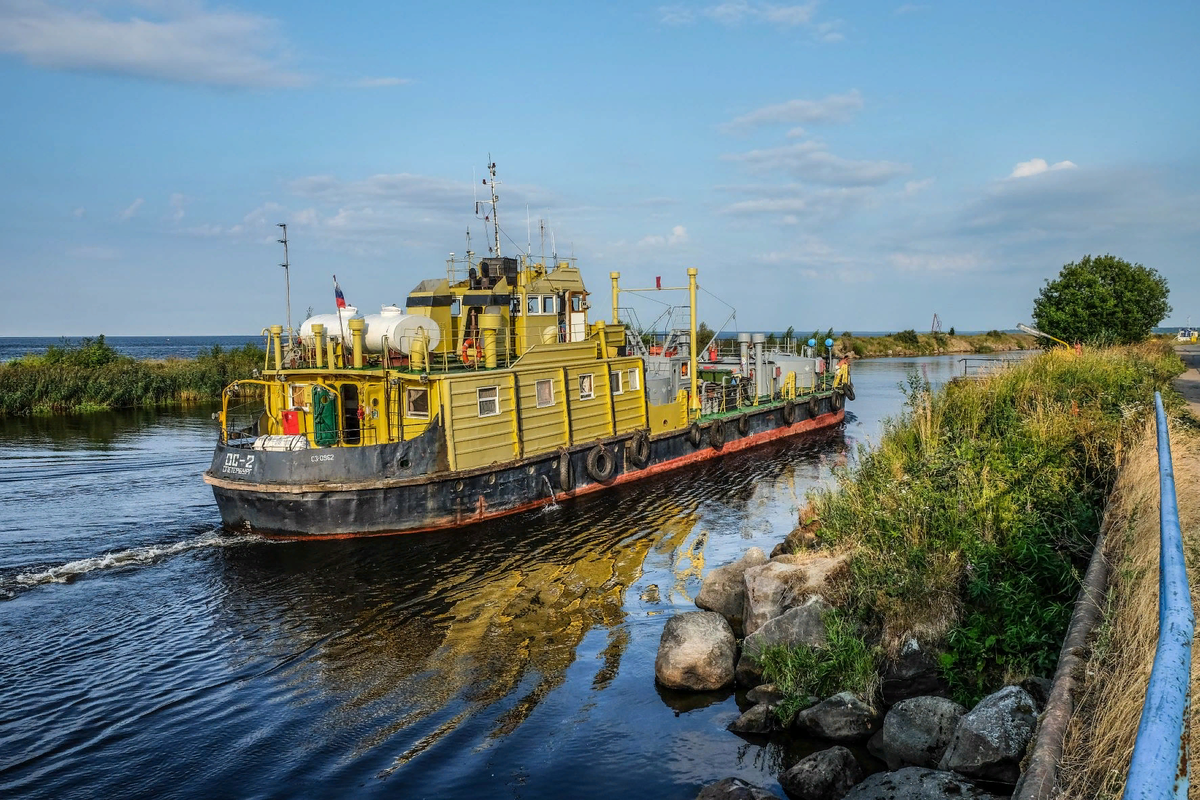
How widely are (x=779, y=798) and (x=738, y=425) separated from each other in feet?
64.5

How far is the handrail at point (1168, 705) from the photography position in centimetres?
183

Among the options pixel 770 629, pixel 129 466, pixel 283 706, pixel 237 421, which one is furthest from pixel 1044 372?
pixel 237 421

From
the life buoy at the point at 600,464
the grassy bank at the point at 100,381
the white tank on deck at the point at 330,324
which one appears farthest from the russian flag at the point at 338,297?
the grassy bank at the point at 100,381

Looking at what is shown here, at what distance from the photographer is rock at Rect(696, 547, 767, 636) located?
11352 mm

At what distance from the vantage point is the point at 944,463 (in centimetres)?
1017

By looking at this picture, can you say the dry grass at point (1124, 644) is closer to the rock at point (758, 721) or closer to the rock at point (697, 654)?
the rock at point (758, 721)

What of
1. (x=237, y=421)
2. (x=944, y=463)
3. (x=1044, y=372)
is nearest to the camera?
(x=944, y=463)

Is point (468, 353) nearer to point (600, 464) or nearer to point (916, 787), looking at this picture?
point (600, 464)

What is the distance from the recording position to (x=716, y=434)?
81.0 ft

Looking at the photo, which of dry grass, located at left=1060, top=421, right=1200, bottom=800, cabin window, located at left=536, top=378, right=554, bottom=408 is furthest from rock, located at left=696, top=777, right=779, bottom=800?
cabin window, located at left=536, top=378, right=554, bottom=408

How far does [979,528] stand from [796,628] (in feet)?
7.27

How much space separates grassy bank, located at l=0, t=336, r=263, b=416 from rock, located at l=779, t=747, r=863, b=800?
37816mm

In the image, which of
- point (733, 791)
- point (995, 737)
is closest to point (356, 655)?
point (733, 791)

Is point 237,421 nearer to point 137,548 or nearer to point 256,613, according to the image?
point 137,548
